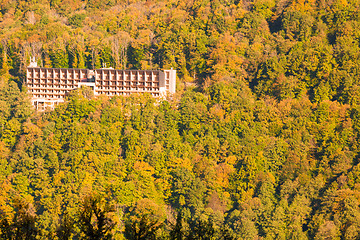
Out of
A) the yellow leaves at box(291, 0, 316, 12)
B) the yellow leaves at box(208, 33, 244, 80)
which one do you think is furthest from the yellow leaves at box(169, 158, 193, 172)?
the yellow leaves at box(291, 0, 316, 12)

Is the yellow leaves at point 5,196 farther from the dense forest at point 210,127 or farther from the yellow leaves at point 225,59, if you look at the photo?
the yellow leaves at point 225,59

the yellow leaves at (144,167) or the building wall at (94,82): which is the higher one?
the building wall at (94,82)

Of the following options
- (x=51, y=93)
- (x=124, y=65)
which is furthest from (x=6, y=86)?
(x=124, y=65)

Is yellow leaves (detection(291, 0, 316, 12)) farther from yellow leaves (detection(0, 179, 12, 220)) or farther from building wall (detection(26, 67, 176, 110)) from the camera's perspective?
yellow leaves (detection(0, 179, 12, 220))

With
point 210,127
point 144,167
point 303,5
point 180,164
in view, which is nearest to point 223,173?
point 180,164

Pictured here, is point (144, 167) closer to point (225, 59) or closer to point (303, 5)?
point (225, 59)

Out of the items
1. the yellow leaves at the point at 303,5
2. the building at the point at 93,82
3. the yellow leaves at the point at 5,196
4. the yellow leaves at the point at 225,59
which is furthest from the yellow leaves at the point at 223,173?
the yellow leaves at the point at 303,5

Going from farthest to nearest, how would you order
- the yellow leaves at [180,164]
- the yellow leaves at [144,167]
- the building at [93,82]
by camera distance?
the building at [93,82] < the yellow leaves at [180,164] < the yellow leaves at [144,167]
